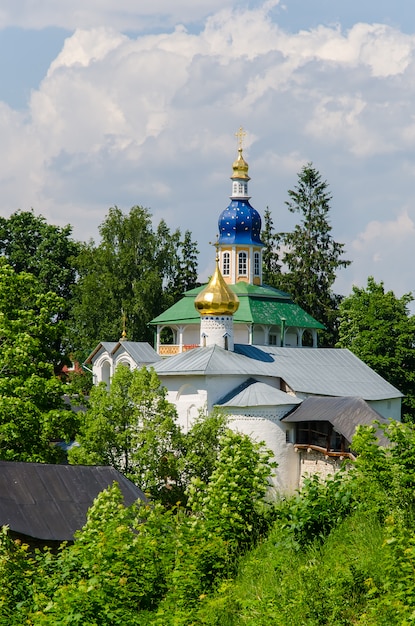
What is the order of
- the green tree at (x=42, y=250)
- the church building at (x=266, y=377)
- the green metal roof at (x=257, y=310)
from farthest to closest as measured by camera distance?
the green tree at (x=42, y=250), the green metal roof at (x=257, y=310), the church building at (x=266, y=377)

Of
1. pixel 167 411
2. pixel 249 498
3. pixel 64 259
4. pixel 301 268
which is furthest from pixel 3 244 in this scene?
pixel 249 498

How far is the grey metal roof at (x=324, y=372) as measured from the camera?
3353 cm

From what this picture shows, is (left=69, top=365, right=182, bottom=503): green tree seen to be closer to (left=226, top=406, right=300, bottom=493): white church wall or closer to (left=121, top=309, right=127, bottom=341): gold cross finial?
(left=226, top=406, right=300, bottom=493): white church wall

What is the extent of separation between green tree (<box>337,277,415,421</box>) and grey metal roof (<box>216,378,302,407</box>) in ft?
34.4

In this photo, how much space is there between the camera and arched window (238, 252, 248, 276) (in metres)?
41.3

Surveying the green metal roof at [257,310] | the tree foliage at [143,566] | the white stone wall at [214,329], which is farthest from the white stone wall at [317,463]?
the tree foliage at [143,566]

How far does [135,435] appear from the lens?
80.6 feet

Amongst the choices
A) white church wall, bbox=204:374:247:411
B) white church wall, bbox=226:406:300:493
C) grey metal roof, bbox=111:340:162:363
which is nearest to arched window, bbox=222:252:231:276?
grey metal roof, bbox=111:340:162:363

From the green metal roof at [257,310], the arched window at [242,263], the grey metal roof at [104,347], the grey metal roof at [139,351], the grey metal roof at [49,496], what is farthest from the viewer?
the grey metal roof at [104,347]

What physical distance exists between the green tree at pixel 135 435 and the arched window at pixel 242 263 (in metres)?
16.0

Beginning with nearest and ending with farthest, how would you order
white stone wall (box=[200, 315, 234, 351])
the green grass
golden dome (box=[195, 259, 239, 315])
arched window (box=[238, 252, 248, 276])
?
the green grass → golden dome (box=[195, 259, 239, 315]) → white stone wall (box=[200, 315, 234, 351]) → arched window (box=[238, 252, 248, 276])

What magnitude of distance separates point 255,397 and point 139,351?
10.8m

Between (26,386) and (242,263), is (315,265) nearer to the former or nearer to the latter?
(242,263)

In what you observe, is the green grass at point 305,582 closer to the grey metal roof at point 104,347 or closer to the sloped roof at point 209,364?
the sloped roof at point 209,364
